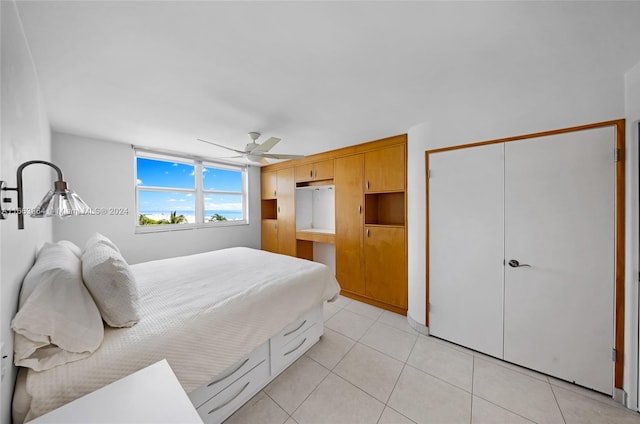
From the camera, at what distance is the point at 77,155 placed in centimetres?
286

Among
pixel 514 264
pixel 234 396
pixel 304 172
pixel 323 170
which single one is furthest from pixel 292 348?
pixel 304 172

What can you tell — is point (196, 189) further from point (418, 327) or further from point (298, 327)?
point (418, 327)

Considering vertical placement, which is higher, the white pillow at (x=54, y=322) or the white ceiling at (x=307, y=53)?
the white ceiling at (x=307, y=53)

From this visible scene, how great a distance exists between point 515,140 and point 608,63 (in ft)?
2.12

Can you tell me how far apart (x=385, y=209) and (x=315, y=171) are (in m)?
1.35

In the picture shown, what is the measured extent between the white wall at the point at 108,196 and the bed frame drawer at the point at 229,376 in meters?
2.73

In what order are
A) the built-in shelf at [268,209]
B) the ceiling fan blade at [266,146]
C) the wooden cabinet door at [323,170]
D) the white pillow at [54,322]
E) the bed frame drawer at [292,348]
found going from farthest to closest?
1. the built-in shelf at [268,209]
2. the wooden cabinet door at [323,170]
3. the ceiling fan blade at [266,146]
4. the bed frame drawer at [292,348]
5. the white pillow at [54,322]

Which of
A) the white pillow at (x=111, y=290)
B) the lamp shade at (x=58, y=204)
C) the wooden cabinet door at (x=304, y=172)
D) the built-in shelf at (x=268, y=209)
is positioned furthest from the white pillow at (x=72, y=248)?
the built-in shelf at (x=268, y=209)

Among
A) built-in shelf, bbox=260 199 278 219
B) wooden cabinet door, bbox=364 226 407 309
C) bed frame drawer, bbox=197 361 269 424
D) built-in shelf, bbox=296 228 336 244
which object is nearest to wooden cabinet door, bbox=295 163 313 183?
built-in shelf, bbox=296 228 336 244

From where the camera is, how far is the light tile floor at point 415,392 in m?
1.56

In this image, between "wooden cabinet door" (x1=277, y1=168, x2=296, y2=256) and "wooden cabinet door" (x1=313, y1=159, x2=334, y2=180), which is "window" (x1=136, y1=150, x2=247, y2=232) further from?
"wooden cabinet door" (x1=313, y1=159, x2=334, y2=180)

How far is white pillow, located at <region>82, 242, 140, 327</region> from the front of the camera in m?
1.21

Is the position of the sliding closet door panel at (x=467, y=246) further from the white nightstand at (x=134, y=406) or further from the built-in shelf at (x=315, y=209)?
the white nightstand at (x=134, y=406)

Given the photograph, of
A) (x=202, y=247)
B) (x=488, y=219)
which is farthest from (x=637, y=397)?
(x=202, y=247)
